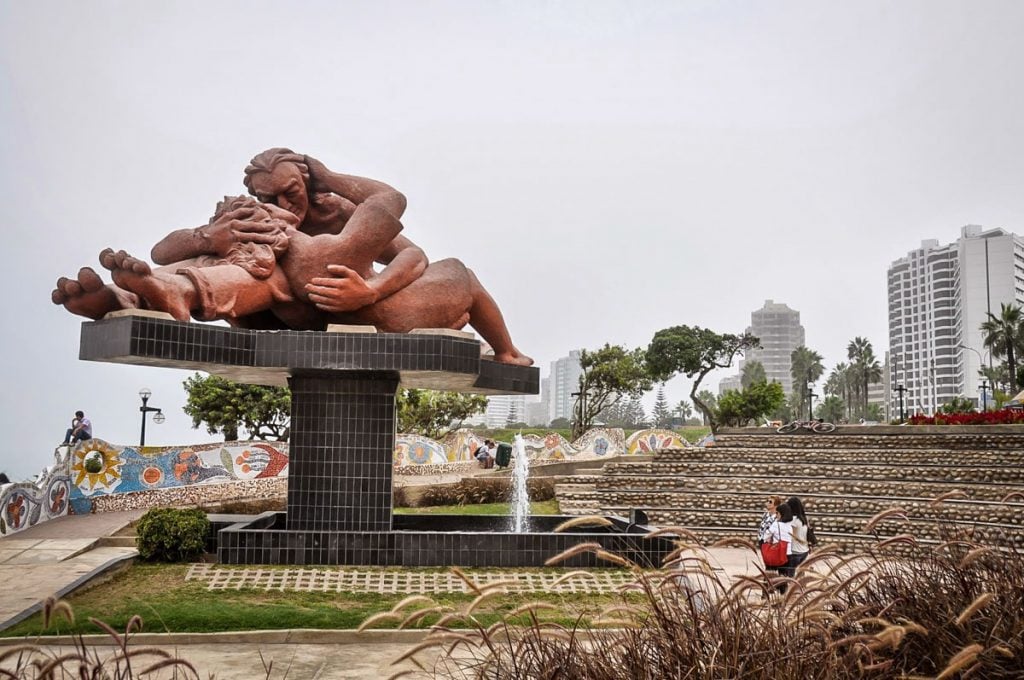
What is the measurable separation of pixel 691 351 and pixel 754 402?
6.22 meters

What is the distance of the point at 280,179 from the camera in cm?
1080

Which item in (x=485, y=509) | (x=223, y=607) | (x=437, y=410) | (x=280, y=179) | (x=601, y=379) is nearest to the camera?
(x=223, y=607)

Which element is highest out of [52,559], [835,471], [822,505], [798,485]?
[835,471]

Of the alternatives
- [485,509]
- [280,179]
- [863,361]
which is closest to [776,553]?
[280,179]

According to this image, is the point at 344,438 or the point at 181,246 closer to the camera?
the point at 181,246

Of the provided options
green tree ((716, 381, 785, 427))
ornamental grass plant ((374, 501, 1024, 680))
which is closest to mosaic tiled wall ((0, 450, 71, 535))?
ornamental grass plant ((374, 501, 1024, 680))

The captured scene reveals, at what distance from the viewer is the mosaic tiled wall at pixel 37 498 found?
45.8 feet

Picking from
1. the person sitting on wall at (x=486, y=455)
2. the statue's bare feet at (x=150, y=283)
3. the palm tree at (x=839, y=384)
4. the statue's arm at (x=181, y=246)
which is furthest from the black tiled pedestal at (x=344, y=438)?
the palm tree at (x=839, y=384)

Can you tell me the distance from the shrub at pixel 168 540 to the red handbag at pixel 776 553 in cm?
731

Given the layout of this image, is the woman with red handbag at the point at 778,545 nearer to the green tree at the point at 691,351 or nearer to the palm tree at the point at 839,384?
the green tree at the point at 691,351

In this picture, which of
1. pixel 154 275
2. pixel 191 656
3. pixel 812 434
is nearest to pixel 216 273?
pixel 154 275

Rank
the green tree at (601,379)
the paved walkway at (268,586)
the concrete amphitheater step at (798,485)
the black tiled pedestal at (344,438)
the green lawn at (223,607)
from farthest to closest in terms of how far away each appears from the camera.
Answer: the green tree at (601,379)
the concrete amphitheater step at (798,485)
the black tiled pedestal at (344,438)
the green lawn at (223,607)
the paved walkway at (268,586)

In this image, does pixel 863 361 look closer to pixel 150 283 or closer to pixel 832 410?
pixel 832 410

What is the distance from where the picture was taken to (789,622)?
2.99 metres
